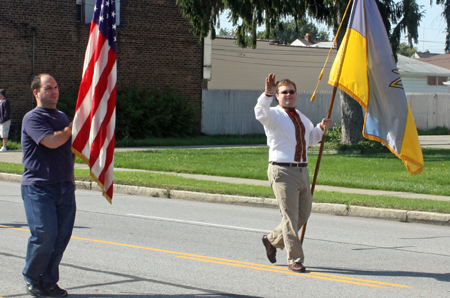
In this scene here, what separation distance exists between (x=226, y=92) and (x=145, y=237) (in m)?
22.3

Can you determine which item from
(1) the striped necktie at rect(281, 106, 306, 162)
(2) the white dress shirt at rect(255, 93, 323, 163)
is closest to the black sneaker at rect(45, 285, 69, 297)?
(2) the white dress shirt at rect(255, 93, 323, 163)

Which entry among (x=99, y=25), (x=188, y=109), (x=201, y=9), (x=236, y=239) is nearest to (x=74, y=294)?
(x=99, y=25)

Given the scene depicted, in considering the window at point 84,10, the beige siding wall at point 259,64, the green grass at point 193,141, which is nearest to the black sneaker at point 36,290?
the green grass at point 193,141

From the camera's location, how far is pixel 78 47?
25625 millimetres

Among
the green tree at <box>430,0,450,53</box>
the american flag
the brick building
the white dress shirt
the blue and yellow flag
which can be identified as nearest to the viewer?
the american flag

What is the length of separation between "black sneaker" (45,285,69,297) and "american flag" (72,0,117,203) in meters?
0.89

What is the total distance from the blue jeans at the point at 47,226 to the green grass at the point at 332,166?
9.40m

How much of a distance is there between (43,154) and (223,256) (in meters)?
2.80

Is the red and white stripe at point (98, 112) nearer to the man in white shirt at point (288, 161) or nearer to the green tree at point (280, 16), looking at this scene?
the man in white shirt at point (288, 161)

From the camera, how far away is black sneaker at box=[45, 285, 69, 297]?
5297 mm

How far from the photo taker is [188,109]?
27844mm

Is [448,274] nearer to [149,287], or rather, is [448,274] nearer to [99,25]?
[149,287]

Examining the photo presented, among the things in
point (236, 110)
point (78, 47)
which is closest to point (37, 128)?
point (78, 47)

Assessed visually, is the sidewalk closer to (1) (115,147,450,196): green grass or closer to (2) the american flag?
(1) (115,147,450,196): green grass
